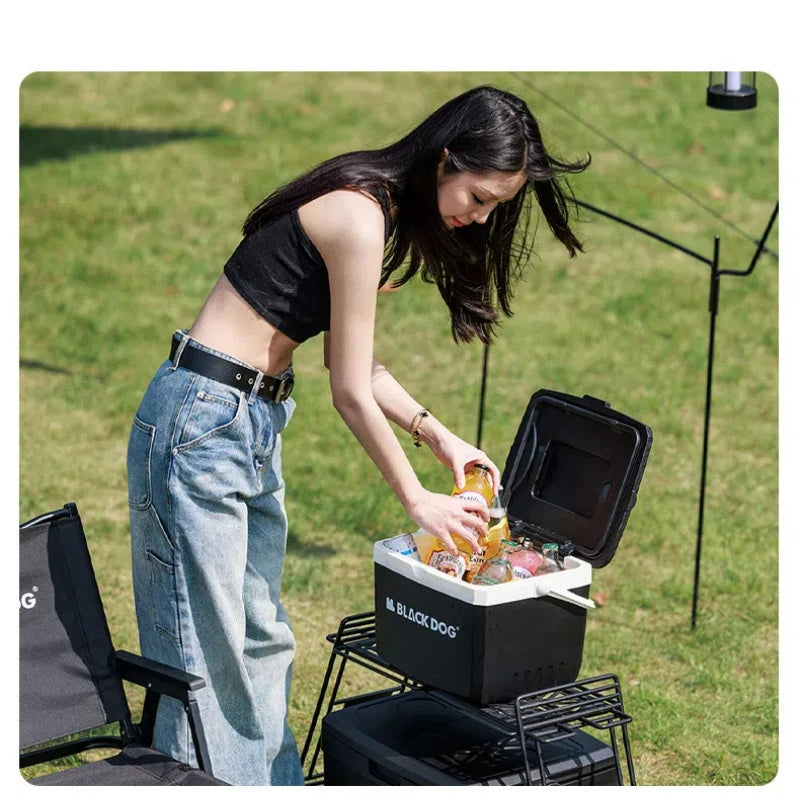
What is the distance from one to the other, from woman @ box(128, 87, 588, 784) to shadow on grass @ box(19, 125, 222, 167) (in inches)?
287

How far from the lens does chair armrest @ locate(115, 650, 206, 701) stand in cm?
277

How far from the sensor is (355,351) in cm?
271

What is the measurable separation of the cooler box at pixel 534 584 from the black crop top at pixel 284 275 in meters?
0.52

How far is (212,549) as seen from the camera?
2842 mm

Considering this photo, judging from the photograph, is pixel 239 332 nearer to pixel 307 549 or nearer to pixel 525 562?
pixel 525 562

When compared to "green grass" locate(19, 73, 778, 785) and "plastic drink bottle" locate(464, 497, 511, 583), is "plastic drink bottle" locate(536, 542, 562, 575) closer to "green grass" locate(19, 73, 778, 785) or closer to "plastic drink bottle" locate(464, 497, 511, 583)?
"plastic drink bottle" locate(464, 497, 511, 583)

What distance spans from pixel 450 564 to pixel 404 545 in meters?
0.20

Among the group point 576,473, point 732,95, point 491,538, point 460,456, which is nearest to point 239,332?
point 460,456

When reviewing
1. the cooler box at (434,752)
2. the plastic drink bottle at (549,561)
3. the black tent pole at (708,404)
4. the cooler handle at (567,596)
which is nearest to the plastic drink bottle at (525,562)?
the plastic drink bottle at (549,561)

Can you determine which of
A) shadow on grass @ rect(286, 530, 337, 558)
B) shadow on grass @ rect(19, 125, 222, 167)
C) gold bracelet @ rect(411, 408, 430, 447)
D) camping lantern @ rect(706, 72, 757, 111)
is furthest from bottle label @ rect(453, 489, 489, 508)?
shadow on grass @ rect(19, 125, 222, 167)

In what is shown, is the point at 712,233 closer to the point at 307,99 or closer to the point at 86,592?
the point at 307,99

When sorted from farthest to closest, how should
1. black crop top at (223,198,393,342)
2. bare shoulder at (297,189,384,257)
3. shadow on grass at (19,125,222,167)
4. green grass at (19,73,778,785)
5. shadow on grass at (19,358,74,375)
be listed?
1. shadow on grass at (19,125,222,167)
2. shadow on grass at (19,358,74,375)
3. green grass at (19,73,778,785)
4. black crop top at (223,198,393,342)
5. bare shoulder at (297,189,384,257)

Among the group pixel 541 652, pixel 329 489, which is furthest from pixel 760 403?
pixel 541 652

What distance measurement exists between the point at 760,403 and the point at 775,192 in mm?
3167
